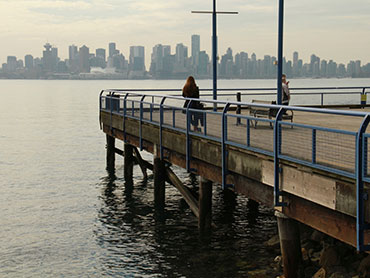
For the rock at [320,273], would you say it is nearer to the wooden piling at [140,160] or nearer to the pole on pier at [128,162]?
the wooden piling at [140,160]

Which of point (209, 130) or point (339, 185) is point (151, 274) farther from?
point (339, 185)

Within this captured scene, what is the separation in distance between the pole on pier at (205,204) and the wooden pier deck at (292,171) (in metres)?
0.51

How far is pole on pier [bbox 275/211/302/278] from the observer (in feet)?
37.9

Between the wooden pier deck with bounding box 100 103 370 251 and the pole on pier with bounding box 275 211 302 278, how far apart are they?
35cm

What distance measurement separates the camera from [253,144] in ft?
41.7

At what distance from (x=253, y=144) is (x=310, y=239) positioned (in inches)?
135

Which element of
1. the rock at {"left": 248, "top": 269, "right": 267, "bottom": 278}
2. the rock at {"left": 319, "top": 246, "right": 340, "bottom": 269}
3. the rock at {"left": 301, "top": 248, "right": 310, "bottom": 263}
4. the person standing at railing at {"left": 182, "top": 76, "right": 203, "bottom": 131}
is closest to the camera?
the rock at {"left": 319, "top": 246, "right": 340, "bottom": 269}

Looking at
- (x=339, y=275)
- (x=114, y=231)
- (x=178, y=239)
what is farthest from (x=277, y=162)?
(x=114, y=231)

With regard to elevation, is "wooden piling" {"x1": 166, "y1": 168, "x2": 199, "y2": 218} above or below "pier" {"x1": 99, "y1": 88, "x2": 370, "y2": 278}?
below

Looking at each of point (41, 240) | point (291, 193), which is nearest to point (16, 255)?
point (41, 240)

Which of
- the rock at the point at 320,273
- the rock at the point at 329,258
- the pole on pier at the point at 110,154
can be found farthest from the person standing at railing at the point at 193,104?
the pole on pier at the point at 110,154

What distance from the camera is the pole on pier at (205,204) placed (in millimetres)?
16406

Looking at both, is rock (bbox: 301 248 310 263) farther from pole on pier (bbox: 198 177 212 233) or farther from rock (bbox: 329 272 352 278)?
pole on pier (bbox: 198 177 212 233)

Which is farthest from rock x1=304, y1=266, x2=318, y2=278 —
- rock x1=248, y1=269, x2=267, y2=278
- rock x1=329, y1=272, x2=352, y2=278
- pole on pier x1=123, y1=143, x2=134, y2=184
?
pole on pier x1=123, y1=143, x2=134, y2=184
